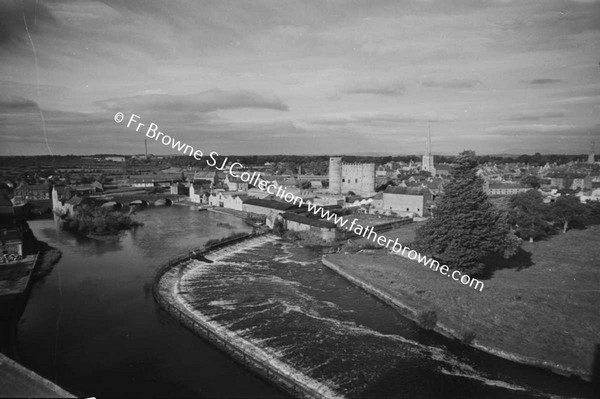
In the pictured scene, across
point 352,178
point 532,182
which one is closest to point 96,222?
point 352,178

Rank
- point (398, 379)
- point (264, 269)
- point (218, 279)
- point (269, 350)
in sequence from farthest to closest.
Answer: point (264, 269) < point (218, 279) < point (269, 350) < point (398, 379)

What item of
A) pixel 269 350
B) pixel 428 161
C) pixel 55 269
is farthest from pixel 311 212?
pixel 428 161

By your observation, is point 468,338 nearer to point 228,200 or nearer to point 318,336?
point 318,336

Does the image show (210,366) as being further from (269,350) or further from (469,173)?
(469,173)

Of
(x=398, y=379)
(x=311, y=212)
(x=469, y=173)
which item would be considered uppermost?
(x=469, y=173)

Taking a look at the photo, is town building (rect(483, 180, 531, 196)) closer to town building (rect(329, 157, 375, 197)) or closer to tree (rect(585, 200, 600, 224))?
town building (rect(329, 157, 375, 197))

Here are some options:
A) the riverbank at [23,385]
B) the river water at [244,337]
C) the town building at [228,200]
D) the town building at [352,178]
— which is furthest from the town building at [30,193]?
the riverbank at [23,385]
